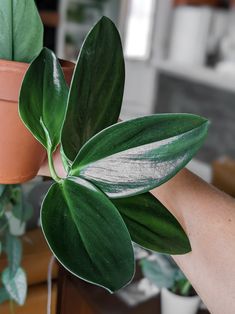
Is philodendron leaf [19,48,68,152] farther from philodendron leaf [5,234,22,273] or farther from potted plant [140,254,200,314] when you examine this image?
potted plant [140,254,200,314]

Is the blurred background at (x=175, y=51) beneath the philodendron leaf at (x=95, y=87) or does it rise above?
beneath

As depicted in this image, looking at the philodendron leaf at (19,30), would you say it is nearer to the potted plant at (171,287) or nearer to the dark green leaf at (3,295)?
the dark green leaf at (3,295)

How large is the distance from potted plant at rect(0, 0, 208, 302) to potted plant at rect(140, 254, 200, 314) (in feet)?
1.30

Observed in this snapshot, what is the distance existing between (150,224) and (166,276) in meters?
0.41

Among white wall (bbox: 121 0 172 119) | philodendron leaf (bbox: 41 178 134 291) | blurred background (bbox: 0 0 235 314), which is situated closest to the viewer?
philodendron leaf (bbox: 41 178 134 291)

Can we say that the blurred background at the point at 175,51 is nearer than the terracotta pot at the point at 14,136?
No

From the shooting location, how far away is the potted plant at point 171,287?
0.74 m

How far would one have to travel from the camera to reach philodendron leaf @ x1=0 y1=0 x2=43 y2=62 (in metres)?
0.40

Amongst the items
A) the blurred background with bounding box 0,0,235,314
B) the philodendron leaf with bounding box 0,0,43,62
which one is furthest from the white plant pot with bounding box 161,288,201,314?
the blurred background with bounding box 0,0,235,314

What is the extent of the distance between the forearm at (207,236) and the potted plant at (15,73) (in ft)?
0.50

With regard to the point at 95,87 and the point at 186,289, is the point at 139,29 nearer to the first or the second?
the point at 186,289

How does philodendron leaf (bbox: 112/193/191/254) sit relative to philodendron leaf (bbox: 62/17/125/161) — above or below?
below

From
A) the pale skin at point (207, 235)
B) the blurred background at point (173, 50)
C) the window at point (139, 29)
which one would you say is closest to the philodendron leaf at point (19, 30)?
the pale skin at point (207, 235)

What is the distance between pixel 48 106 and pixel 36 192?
1.02ft
